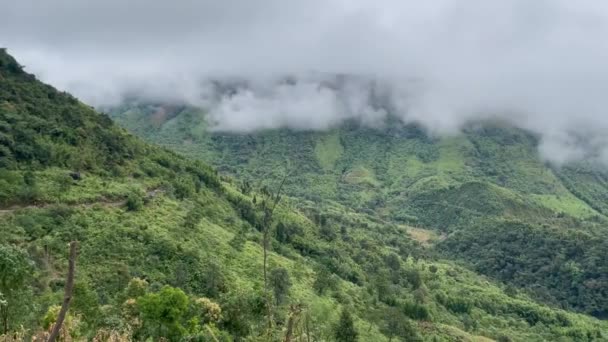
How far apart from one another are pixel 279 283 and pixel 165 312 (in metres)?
34.1

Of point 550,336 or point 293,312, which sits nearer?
point 293,312

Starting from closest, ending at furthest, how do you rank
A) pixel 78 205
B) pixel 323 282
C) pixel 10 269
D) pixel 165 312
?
1. pixel 10 269
2. pixel 165 312
3. pixel 78 205
4. pixel 323 282

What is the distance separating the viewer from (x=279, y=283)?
6969cm

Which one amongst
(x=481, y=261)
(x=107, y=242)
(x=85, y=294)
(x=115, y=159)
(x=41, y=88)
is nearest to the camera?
(x=85, y=294)

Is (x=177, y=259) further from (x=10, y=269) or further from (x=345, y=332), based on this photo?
(x=10, y=269)

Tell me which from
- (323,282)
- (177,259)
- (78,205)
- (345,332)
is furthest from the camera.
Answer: (323,282)

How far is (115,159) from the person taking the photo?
91.2 meters

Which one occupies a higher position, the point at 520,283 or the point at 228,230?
the point at 520,283

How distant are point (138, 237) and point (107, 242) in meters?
4.09

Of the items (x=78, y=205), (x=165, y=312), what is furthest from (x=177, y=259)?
(x=165, y=312)

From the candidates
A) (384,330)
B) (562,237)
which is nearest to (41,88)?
(384,330)

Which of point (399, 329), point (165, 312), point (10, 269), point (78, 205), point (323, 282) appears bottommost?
point (165, 312)

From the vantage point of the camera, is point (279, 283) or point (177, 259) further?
point (279, 283)

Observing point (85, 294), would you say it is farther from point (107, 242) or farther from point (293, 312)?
point (293, 312)
